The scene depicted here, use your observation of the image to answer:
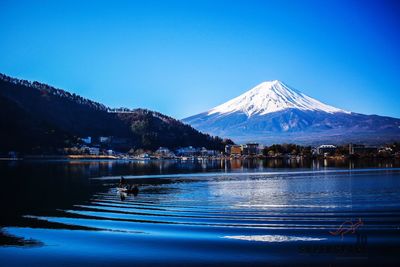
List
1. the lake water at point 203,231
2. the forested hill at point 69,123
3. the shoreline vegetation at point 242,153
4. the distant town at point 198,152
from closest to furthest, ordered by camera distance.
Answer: the lake water at point 203,231
the forested hill at point 69,123
the shoreline vegetation at point 242,153
the distant town at point 198,152

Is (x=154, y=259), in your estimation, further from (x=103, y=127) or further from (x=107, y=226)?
(x=103, y=127)

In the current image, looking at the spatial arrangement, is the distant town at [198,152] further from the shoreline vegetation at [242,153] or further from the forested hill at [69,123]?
the forested hill at [69,123]

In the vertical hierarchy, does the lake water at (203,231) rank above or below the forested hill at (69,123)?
below

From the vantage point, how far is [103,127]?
567 ft

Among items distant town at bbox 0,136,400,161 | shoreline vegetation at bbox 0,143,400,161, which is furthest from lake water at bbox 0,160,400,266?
distant town at bbox 0,136,400,161

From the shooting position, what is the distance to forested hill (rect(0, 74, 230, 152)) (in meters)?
116

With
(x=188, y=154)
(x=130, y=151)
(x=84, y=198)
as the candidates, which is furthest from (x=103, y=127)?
(x=84, y=198)

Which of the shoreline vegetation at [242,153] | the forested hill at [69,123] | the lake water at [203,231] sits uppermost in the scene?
the forested hill at [69,123]

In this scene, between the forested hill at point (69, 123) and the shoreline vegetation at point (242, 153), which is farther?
the shoreline vegetation at point (242, 153)

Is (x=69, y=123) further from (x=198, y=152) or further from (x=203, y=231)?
(x=203, y=231)

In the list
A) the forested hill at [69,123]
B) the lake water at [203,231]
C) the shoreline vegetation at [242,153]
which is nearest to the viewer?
the lake water at [203,231]

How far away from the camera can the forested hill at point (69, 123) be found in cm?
11641

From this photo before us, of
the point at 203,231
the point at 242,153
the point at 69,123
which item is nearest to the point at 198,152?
the point at 242,153

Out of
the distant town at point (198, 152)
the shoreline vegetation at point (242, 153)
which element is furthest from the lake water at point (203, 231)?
the distant town at point (198, 152)
